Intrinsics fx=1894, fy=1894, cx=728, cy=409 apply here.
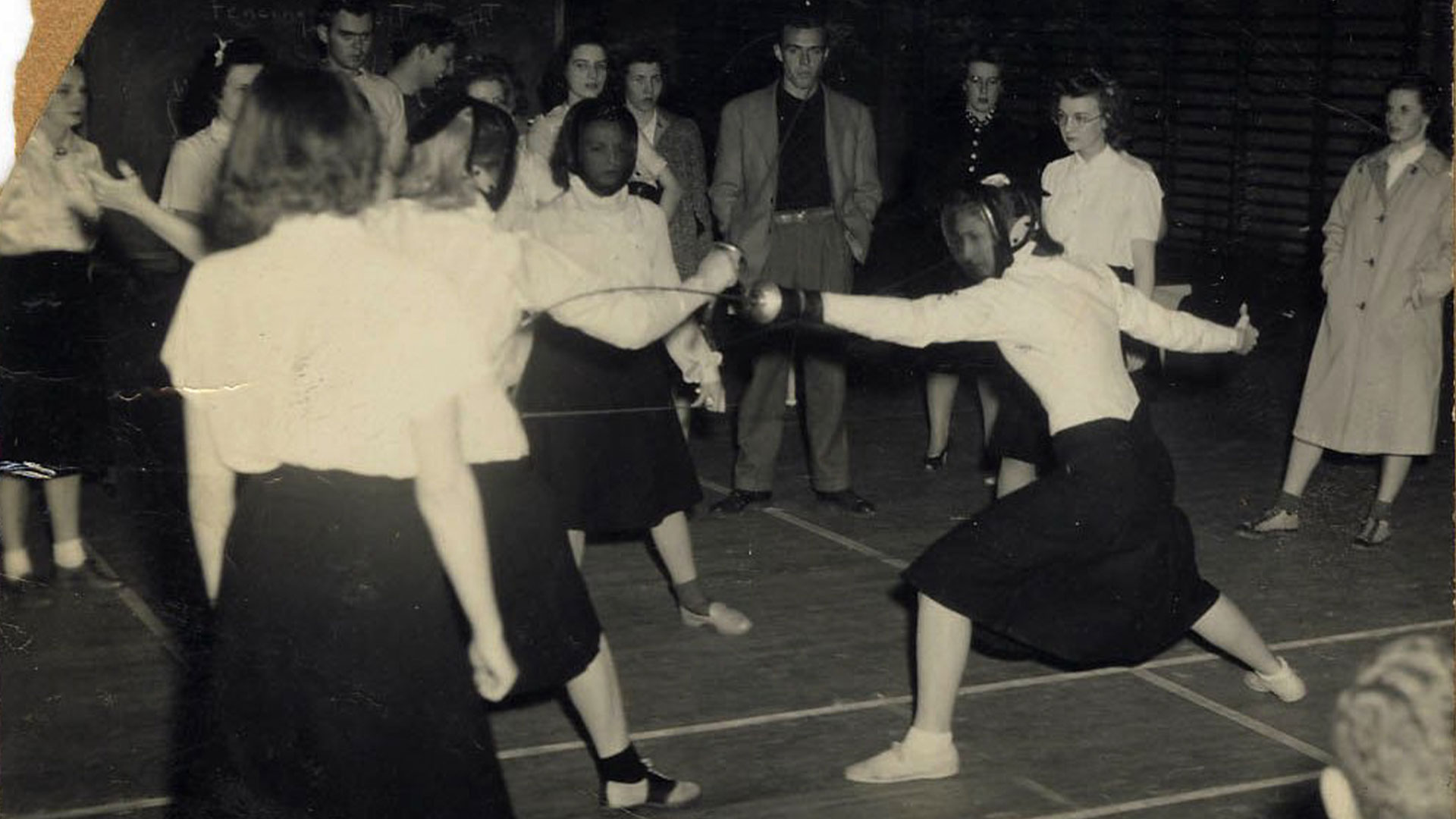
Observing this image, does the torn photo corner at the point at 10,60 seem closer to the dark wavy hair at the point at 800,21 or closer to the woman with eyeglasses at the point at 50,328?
the woman with eyeglasses at the point at 50,328

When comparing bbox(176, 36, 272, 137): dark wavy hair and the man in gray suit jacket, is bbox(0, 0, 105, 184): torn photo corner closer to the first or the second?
bbox(176, 36, 272, 137): dark wavy hair

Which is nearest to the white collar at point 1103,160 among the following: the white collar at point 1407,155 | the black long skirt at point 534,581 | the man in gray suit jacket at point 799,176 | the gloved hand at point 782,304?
the man in gray suit jacket at point 799,176

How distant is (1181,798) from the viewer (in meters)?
3.46

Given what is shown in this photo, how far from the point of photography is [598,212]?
3.25m

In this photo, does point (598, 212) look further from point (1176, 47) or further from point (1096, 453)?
point (1176, 47)

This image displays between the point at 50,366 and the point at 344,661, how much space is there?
899 mm

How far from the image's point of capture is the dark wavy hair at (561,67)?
3285mm

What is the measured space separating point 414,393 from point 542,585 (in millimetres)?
539

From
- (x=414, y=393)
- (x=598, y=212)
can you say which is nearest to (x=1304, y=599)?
(x=598, y=212)

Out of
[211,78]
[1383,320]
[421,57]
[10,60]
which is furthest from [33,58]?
[1383,320]

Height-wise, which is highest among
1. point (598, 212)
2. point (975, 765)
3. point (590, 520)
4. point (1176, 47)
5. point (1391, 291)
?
point (1176, 47)

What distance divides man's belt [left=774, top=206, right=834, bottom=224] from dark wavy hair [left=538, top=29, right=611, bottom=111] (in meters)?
0.75

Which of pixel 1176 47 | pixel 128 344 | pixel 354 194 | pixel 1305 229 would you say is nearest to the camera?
pixel 354 194

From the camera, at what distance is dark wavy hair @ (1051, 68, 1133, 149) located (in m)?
3.99
